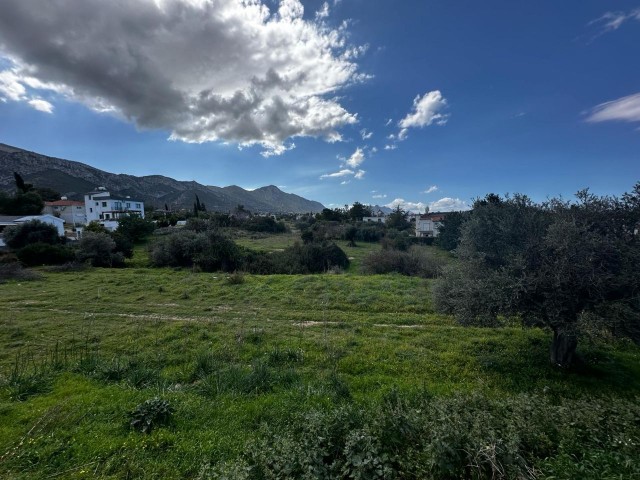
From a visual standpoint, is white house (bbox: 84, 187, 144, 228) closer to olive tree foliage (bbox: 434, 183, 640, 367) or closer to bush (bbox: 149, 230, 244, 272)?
bush (bbox: 149, 230, 244, 272)

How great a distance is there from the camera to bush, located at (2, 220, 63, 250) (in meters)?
30.0

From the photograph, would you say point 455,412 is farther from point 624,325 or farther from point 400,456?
point 624,325

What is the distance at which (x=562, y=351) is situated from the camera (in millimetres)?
8023

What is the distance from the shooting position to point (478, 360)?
27.1ft

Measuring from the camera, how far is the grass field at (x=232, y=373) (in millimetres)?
4262

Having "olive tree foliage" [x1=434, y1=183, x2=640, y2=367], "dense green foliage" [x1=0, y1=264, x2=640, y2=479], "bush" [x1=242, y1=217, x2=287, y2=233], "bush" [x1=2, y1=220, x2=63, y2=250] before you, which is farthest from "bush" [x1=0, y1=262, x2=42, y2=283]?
"bush" [x1=242, y1=217, x2=287, y2=233]

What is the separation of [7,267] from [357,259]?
30387 millimetres

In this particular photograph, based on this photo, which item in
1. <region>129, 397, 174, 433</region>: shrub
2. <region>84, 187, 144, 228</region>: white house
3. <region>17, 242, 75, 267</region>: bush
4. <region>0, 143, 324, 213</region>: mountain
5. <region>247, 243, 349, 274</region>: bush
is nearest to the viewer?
<region>129, 397, 174, 433</region>: shrub

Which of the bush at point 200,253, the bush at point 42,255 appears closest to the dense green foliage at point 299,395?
the bush at point 200,253

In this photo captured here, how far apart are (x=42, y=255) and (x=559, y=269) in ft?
117

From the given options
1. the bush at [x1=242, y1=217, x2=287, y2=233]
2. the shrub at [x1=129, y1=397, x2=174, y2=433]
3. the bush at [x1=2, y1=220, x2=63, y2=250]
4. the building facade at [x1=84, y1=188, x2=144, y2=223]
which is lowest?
the shrub at [x1=129, y1=397, x2=174, y2=433]

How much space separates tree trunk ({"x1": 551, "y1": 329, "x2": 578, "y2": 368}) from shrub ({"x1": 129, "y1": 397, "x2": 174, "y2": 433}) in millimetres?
9494

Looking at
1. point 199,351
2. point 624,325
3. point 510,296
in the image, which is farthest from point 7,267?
point 624,325

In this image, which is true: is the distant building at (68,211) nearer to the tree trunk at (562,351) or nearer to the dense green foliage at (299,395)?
the dense green foliage at (299,395)
